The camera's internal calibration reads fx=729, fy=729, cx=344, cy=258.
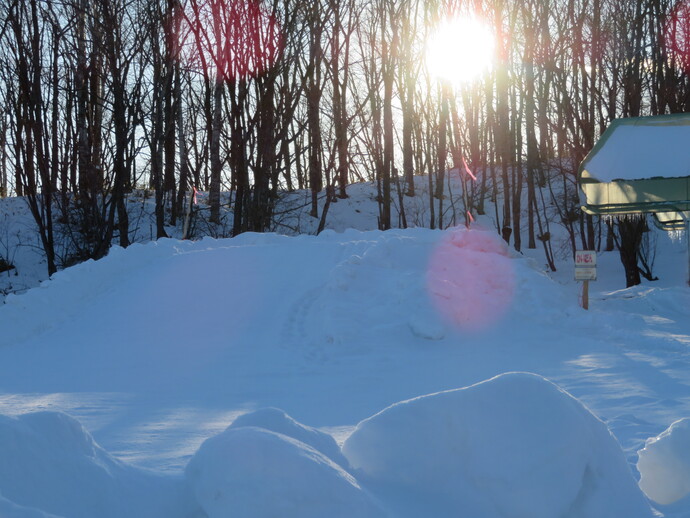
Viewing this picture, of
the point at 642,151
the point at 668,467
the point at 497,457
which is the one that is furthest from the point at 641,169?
the point at 497,457

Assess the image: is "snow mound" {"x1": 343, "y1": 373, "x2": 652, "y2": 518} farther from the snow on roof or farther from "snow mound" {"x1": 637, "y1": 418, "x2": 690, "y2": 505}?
the snow on roof

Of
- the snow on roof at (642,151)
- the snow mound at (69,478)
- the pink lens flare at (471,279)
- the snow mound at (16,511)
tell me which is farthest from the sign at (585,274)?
the snow mound at (16,511)

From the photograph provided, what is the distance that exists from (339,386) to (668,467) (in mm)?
3904

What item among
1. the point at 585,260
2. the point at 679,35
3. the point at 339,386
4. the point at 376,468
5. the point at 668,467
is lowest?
the point at 339,386

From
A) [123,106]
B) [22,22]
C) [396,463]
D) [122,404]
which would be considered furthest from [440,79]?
[396,463]

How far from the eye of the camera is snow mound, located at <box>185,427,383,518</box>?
2.58m

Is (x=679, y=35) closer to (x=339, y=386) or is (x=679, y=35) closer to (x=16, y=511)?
(x=339, y=386)

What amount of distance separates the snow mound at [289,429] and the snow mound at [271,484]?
1.38ft

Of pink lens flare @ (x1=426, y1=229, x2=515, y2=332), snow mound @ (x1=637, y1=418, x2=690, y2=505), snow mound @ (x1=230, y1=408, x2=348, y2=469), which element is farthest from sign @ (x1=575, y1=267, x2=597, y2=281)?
snow mound @ (x1=230, y1=408, x2=348, y2=469)

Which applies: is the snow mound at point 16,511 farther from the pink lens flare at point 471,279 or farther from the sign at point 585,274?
the sign at point 585,274

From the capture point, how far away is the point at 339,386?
698cm

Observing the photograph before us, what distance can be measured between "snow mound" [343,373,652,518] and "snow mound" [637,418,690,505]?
0.28 m

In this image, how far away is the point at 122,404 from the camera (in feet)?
20.1

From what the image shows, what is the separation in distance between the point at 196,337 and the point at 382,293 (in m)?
2.57
